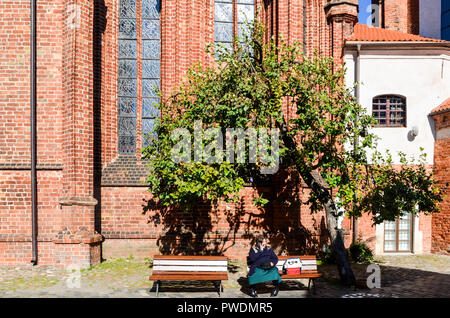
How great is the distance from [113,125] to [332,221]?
728 cm

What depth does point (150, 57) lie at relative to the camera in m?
11.7

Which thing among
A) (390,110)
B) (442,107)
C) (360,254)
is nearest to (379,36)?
(390,110)

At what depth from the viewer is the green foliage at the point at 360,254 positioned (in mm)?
11398

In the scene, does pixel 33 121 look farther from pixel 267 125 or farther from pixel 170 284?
pixel 267 125

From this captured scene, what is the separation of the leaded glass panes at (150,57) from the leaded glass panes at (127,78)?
0.30 m

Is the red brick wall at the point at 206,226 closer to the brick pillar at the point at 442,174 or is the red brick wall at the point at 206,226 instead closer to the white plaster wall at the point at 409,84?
the white plaster wall at the point at 409,84

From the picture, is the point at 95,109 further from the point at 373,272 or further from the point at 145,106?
the point at 373,272

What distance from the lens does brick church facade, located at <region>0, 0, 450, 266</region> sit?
10055mm

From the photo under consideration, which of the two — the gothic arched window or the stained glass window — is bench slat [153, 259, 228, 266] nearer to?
the gothic arched window

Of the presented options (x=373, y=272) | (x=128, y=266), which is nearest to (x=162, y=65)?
(x=128, y=266)

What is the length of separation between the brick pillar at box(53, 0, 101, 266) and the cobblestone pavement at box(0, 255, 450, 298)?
0.91 metres

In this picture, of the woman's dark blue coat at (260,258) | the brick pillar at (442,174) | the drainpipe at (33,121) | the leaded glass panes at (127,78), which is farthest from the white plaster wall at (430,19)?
the drainpipe at (33,121)

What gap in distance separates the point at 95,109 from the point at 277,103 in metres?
5.96

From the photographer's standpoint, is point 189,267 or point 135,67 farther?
point 135,67
